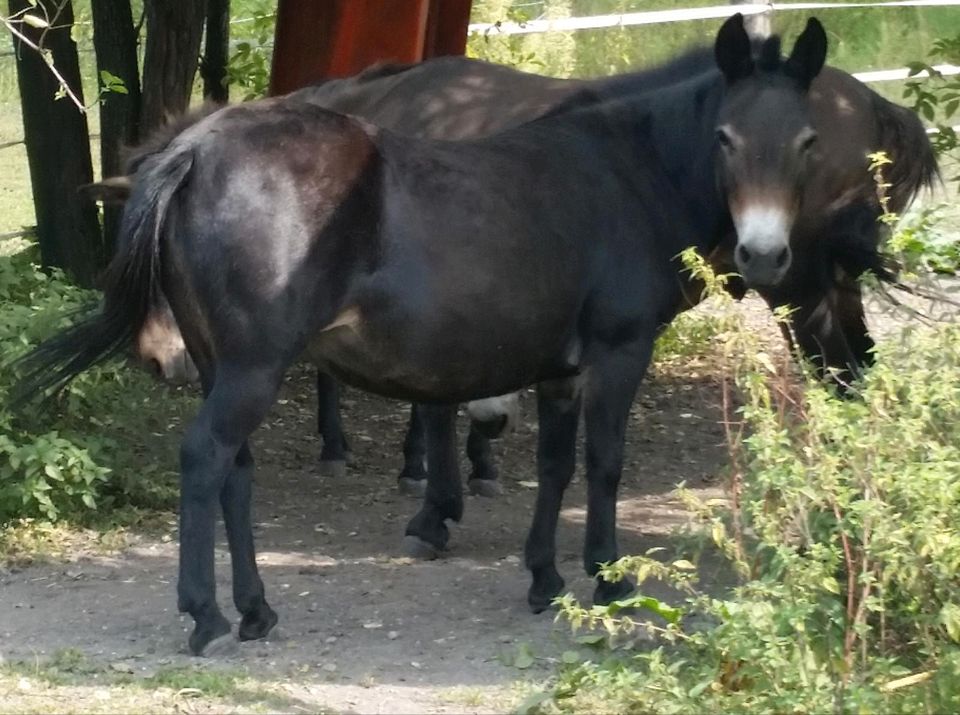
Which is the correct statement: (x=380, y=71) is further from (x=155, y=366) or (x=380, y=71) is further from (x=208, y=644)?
(x=208, y=644)

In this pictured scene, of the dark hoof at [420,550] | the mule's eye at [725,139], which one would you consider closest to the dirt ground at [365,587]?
the dark hoof at [420,550]

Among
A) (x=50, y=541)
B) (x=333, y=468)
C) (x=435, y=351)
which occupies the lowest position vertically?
(x=333, y=468)

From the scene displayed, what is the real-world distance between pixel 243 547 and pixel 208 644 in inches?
13.9

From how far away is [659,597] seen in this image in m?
5.53

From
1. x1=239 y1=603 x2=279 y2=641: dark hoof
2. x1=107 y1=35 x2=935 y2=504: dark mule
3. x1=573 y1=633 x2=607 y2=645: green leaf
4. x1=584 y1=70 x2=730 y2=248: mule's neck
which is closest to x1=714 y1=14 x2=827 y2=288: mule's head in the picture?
x1=584 y1=70 x2=730 y2=248: mule's neck

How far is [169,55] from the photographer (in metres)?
8.10

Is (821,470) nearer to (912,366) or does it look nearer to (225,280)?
(912,366)

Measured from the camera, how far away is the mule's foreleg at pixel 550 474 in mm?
5520

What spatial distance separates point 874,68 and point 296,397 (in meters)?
7.49

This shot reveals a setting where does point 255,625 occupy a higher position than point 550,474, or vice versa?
point 550,474

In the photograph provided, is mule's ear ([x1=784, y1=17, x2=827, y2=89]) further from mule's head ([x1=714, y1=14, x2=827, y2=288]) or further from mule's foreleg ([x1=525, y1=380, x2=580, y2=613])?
mule's foreleg ([x1=525, y1=380, x2=580, y2=613])

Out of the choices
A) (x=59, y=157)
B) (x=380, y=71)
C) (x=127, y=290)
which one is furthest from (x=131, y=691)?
(x=59, y=157)

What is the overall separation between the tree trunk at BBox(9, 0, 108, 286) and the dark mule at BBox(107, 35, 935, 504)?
1787mm

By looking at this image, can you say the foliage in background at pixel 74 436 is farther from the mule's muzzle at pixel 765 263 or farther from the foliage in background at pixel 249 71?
the mule's muzzle at pixel 765 263
